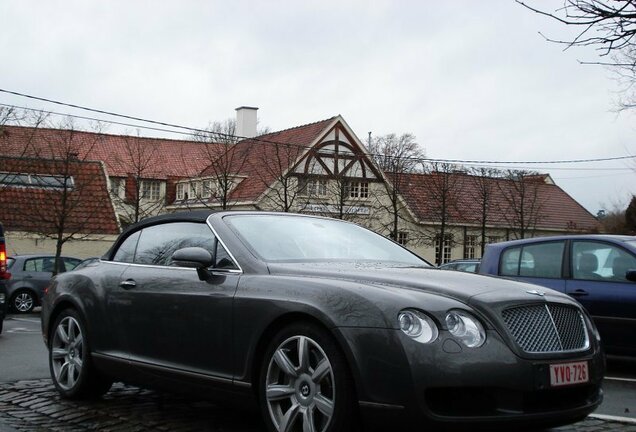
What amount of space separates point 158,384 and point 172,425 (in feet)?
1.04

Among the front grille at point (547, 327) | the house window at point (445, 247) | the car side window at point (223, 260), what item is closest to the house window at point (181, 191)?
the house window at point (445, 247)

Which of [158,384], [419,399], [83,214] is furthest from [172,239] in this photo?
[83,214]

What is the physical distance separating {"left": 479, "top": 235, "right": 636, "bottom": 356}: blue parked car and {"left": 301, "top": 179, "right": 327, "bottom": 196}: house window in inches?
1129

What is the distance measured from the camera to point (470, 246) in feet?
164

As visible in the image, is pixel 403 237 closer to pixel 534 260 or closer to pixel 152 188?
pixel 152 188

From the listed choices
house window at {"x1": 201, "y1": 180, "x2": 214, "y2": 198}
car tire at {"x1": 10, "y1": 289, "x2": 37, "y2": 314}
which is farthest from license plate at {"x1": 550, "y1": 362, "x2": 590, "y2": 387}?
house window at {"x1": 201, "y1": 180, "x2": 214, "y2": 198}

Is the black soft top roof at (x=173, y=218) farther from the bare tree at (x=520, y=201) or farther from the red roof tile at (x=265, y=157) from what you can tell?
the bare tree at (x=520, y=201)

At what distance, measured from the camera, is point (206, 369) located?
17.6 ft

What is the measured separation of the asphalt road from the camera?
663 centimetres

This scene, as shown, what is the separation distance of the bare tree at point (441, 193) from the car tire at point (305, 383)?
1416 inches

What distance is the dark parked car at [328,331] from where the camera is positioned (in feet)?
14.2

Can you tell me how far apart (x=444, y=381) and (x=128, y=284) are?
2881mm

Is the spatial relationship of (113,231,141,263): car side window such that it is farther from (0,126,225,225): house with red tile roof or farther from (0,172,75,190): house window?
(0,126,225,225): house with red tile roof

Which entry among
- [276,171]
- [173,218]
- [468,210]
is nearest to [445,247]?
[468,210]
